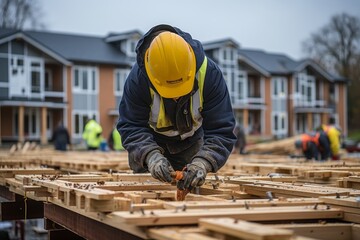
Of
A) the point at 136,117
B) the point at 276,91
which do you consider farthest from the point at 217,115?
the point at 276,91

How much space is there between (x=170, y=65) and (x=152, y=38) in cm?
56

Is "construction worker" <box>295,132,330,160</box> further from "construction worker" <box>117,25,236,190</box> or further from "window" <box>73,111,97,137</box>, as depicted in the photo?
"window" <box>73,111,97,137</box>

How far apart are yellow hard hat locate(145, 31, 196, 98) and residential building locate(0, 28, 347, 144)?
113ft

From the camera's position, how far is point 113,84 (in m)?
44.7

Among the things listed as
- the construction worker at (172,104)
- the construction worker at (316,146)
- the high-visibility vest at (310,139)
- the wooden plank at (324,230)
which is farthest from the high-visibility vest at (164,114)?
the high-visibility vest at (310,139)

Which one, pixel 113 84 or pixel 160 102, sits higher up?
pixel 113 84

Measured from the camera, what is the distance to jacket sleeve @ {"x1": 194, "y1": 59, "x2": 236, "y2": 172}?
5613 millimetres

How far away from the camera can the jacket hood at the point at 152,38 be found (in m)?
5.52

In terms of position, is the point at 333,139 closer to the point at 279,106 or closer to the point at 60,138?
the point at 60,138

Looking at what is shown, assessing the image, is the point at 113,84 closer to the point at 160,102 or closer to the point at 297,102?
the point at 297,102

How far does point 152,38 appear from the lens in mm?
5566

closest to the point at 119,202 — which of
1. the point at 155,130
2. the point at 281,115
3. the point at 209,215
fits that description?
the point at 209,215

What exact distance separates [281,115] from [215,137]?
51361 millimetres

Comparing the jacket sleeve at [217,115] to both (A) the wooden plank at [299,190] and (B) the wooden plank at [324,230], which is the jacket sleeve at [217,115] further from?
(B) the wooden plank at [324,230]
